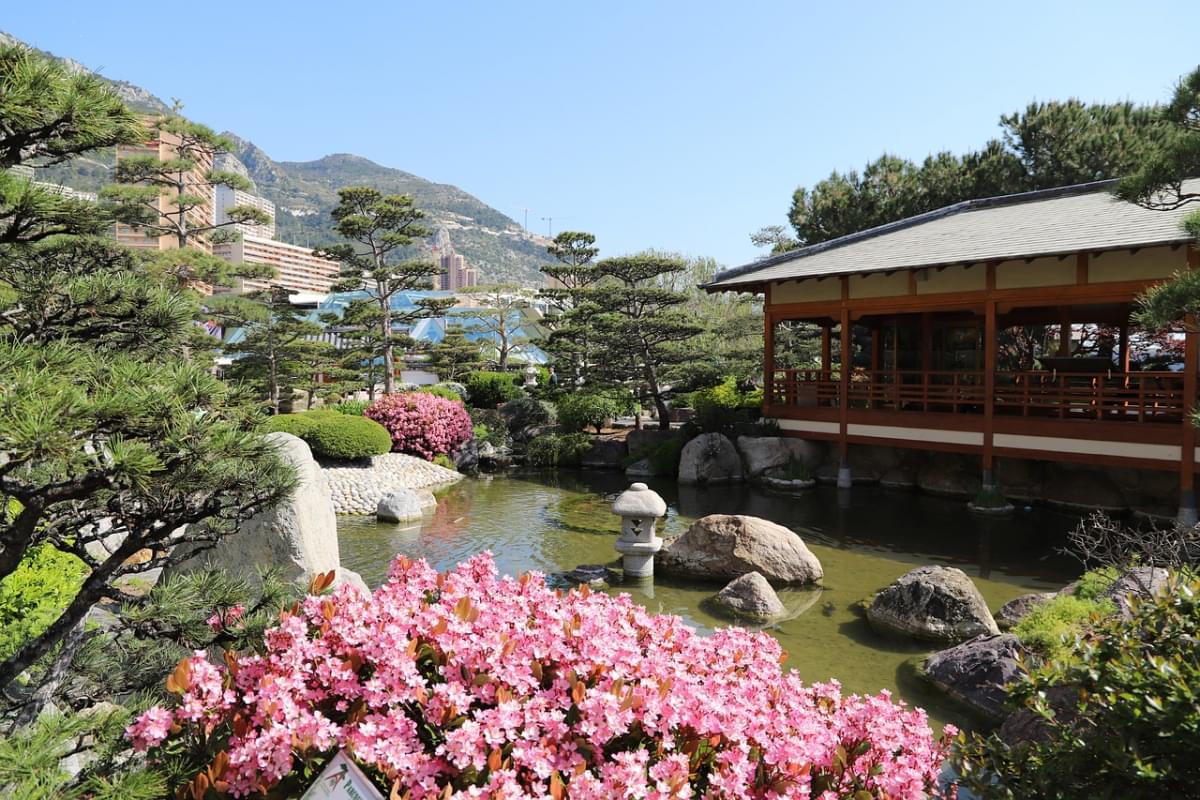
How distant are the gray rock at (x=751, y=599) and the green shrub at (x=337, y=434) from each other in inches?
342

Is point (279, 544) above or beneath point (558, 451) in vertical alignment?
above

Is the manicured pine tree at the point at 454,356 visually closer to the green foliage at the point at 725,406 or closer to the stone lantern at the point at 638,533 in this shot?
the green foliage at the point at 725,406

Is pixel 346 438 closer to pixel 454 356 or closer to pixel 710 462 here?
pixel 710 462

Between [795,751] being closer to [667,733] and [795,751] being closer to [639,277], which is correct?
[667,733]

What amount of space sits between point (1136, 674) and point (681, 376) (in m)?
16.4

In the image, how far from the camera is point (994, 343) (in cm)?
1259

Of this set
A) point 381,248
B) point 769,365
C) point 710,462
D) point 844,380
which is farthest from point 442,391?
point 844,380

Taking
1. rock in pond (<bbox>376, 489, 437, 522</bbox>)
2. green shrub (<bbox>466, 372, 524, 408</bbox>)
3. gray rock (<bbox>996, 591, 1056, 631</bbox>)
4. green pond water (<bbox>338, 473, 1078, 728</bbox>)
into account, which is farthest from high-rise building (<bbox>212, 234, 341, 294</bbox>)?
gray rock (<bbox>996, 591, 1056, 631</bbox>)

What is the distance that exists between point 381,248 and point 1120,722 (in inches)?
759

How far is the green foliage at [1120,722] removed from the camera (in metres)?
2.04

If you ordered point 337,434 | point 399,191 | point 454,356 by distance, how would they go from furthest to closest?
point 399,191, point 454,356, point 337,434

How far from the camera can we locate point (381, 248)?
19.4 m

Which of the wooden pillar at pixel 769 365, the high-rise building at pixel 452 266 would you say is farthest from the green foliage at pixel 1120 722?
the high-rise building at pixel 452 266

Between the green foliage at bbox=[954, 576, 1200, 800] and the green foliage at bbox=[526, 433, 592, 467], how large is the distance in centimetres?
1527
